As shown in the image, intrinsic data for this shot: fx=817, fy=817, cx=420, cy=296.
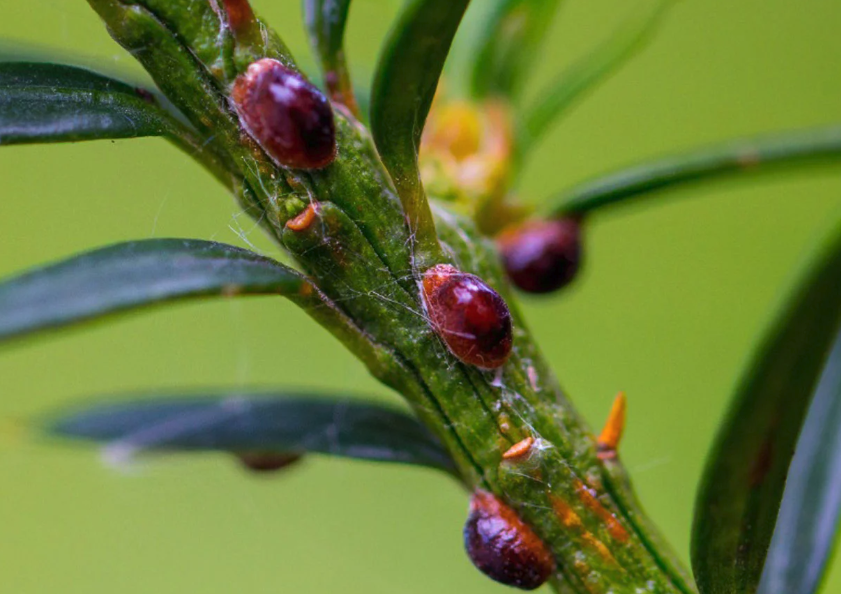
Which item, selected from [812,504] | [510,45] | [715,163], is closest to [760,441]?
[812,504]

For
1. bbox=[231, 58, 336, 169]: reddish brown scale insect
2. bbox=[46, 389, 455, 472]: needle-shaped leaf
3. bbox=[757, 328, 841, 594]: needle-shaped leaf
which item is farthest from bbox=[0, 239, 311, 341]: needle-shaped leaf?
bbox=[757, 328, 841, 594]: needle-shaped leaf

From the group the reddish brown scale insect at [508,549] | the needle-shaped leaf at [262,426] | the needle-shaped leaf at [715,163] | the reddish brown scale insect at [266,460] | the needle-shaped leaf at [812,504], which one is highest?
the needle-shaped leaf at [715,163]

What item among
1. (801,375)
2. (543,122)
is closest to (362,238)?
(801,375)

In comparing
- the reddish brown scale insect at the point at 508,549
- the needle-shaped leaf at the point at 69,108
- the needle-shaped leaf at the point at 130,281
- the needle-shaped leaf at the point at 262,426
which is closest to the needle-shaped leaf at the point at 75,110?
the needle-shaped leaf at the point at 69,108

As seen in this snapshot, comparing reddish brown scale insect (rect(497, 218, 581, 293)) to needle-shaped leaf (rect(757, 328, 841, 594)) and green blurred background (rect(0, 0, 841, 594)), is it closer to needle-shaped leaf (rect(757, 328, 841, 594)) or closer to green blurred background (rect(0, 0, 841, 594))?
needle-shaped leaf (rect(757, 328, 841, 594))

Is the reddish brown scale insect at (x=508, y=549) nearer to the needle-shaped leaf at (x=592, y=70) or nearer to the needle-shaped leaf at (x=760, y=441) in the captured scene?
the needle-shaped leaf at (x=760, y=441)

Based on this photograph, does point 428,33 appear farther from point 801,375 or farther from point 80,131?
point 801,375
